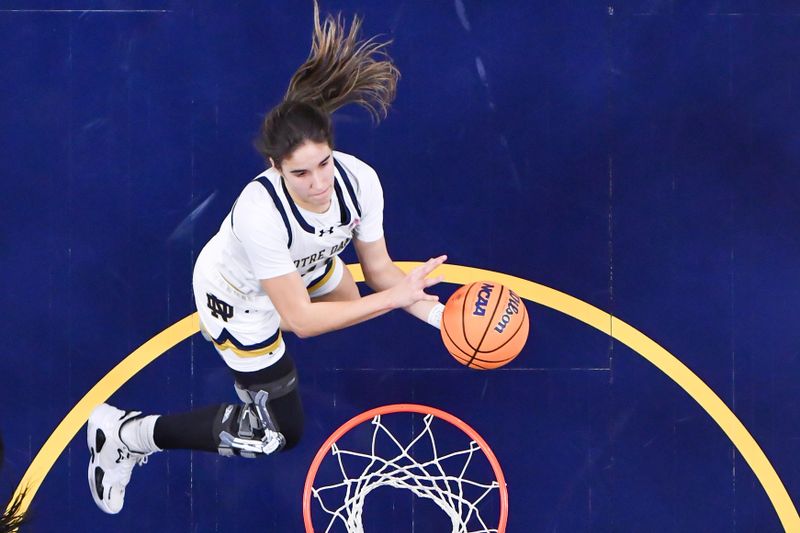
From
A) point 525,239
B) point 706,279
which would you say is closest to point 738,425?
point 706,279

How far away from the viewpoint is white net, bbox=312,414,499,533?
530cm

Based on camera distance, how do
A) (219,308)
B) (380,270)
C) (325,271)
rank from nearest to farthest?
(380,270)
(219,308)
(325,271)

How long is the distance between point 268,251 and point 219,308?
71 centimetres

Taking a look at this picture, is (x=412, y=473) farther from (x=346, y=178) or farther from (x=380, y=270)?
(x=346, y=178)

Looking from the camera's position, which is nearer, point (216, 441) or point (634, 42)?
point (216, 441)

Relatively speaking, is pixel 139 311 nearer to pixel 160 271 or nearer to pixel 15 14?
pixel 160 271

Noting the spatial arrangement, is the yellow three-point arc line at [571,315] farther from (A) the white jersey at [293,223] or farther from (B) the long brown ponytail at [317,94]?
(B) the long brown ponytail at [317,94]

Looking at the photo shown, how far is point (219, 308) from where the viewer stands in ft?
14.8

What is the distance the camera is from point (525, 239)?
216 inches

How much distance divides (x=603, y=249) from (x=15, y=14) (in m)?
3.97

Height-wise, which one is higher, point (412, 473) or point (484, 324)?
point (484, 324)

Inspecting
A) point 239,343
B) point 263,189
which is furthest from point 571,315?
point 263,189

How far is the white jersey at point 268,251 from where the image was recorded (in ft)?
13.0

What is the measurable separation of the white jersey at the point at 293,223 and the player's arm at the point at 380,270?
0.20 feet
